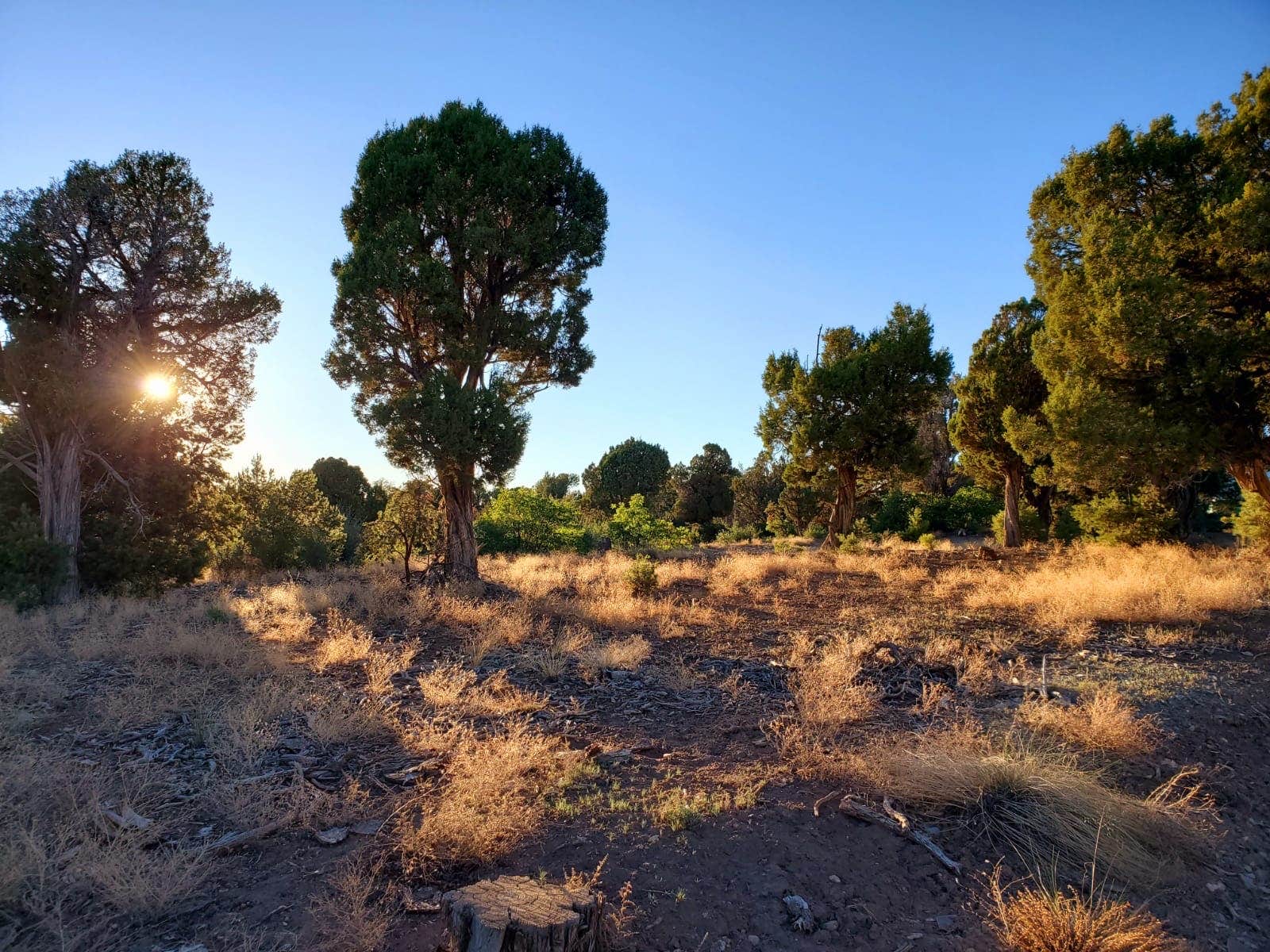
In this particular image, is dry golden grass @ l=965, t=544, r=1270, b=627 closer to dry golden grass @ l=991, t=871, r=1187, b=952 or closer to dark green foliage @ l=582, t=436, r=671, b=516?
dry golden grass @ l=991, t=871, r=1187, b=952

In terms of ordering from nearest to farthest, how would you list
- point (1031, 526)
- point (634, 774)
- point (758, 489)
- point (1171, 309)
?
1. point (634, 774)
2. point (1171, 309)
3. point (1031, 526)
4. point (758, 489)

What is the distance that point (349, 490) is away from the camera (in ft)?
112

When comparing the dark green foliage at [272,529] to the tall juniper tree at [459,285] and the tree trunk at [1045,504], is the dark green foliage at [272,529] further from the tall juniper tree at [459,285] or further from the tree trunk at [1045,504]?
the tree trunk at [1045,504]

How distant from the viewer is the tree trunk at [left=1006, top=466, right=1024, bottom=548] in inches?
813

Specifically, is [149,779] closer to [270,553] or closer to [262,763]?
[262,763]

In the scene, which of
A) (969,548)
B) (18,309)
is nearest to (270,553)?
(18,309)

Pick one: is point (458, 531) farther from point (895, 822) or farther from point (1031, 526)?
point (1031, 526)

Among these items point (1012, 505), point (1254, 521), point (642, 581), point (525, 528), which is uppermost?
point (1012, 505)

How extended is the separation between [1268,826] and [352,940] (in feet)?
18.4

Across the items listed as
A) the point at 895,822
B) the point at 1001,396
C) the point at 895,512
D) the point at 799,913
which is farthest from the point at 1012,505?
the point at 799,913

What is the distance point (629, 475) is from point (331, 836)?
1749 inches

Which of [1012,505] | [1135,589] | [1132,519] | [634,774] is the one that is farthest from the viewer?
[1012,505]

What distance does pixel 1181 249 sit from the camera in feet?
41.8

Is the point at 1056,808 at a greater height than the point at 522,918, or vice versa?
the point at 522,918
